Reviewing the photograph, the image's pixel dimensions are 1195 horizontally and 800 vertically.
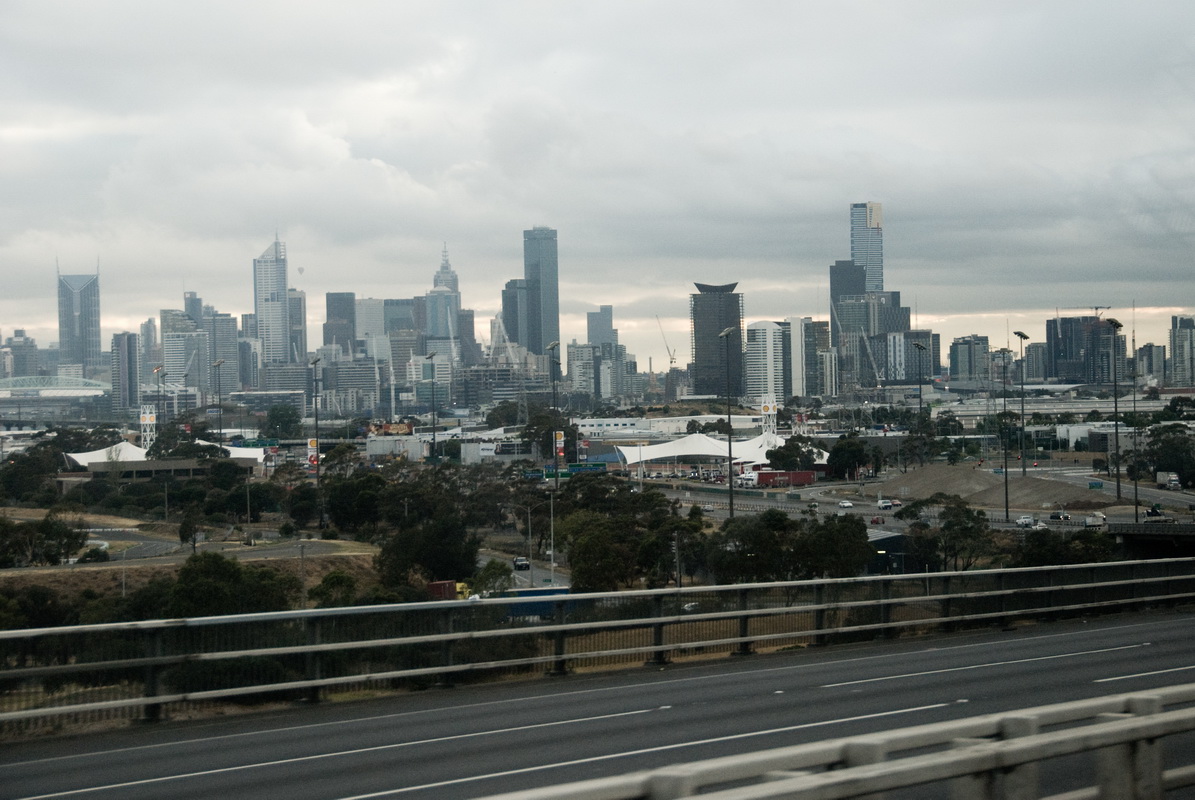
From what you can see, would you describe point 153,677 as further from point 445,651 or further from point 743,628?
point 743,628

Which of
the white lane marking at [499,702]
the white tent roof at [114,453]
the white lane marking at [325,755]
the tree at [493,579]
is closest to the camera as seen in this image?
the white lane marking at [325,755]

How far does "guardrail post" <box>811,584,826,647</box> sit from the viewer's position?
16281 millimetres

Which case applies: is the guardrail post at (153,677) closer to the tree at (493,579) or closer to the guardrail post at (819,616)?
the guardrail post at (819,616)

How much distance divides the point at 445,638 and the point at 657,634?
289cm

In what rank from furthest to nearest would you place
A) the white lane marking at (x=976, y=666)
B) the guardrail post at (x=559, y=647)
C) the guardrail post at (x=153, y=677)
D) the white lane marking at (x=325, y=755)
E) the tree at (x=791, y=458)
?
the tree at (x=791, y=458) → the guardrail post at (x=559, y=647) → the white lane marking at (x=976, y=666) → the guardrail post at (x=153, y=677) → the white lane marking at (x=325, y=755)

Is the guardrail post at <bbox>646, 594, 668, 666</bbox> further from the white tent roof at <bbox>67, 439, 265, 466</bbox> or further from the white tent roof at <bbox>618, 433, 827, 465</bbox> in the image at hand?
the white tent roof at <bbox>67, 439, 265, 466</bbox>

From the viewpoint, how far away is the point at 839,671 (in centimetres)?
1430

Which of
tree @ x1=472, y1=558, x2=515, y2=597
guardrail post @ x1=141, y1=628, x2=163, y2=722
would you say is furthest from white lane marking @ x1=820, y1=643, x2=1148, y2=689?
tree @ x1=472, y1=558, x2=515, y2=597

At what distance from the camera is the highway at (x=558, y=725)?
30.1ft

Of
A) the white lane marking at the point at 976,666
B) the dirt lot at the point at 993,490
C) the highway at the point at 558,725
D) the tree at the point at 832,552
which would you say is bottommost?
the dirt lot at the point at 993,490

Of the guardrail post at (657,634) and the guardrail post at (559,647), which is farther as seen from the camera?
the guardrail post at (657,634)

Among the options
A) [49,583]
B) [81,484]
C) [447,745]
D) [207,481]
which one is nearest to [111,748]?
[447,745]

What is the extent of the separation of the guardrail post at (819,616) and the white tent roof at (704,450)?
95.7 meters

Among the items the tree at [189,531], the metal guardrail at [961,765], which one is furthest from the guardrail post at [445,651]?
the tree at [189,531]
